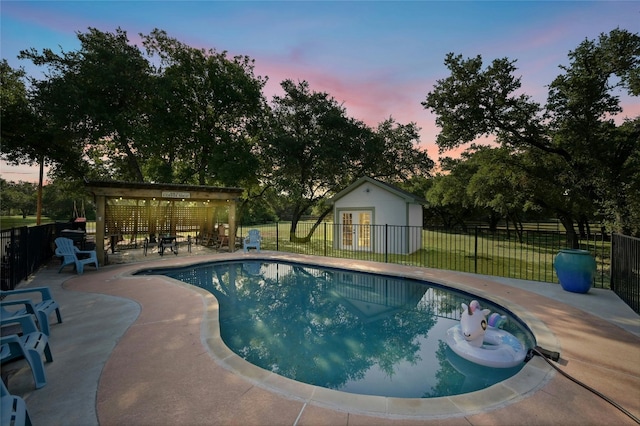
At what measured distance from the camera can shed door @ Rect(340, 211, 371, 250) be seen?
1385cm

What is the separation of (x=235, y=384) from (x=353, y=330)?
283cm

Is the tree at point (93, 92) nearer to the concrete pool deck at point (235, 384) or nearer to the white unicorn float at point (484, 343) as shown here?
the concrete pool deck at point (235, 384)

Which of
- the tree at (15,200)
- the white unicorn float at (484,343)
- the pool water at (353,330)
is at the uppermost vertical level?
the tree at (15,200)

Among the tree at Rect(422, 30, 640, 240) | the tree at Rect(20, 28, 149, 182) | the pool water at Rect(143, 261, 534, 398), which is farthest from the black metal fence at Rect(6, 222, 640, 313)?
the tree at Rect(20, 28, 149, 182)

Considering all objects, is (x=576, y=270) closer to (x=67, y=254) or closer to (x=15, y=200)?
(x=67, y=254)

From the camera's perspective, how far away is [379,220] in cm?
1359

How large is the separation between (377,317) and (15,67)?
80.4 ft

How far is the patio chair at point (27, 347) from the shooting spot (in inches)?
99.6

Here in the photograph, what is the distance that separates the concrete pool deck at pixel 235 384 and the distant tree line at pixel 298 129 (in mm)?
8750

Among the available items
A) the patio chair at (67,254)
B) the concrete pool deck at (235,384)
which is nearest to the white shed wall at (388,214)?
the concrete pool deck at (235,384)

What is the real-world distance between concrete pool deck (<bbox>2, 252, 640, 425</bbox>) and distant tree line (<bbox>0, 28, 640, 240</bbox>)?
8750mm

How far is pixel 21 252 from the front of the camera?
22.8 ft

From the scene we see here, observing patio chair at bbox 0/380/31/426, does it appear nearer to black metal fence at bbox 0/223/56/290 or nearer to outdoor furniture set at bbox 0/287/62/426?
outdoor furniture set at bbox 0/287/62/426

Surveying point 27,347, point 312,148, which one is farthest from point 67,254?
point 312,148
